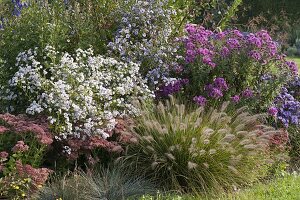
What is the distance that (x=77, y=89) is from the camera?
632cm

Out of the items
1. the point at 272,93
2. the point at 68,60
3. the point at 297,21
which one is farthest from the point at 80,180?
the point at 297,21

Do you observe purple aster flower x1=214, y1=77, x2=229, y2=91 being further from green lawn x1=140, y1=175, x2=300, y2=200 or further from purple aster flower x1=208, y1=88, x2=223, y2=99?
green lawn x1=140, y1=175, x2=300, y2=200

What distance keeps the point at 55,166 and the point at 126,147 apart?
2.62ft

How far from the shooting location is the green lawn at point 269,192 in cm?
566

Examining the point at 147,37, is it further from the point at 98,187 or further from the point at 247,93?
the point at 98,187

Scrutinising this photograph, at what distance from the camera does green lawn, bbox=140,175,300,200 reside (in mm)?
5664

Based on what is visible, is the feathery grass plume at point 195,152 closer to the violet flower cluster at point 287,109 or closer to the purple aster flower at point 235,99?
the purple aster flower at point 235,99

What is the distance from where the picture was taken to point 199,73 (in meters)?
7.23

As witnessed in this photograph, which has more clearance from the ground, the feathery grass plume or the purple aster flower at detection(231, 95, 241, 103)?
the purple aster flower at detection(231, 95, 241, 103)

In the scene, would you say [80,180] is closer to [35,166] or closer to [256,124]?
[35,166]

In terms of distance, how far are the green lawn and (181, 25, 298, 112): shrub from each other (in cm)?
129

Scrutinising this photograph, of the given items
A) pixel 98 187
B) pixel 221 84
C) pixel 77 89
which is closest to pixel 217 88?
pixel 221 84

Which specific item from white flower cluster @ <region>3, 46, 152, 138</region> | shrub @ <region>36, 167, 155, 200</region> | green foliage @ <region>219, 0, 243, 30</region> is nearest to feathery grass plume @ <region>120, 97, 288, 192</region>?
shrub @ <region>36, 167, 155, 200</region>

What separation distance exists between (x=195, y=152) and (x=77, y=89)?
153 cm
